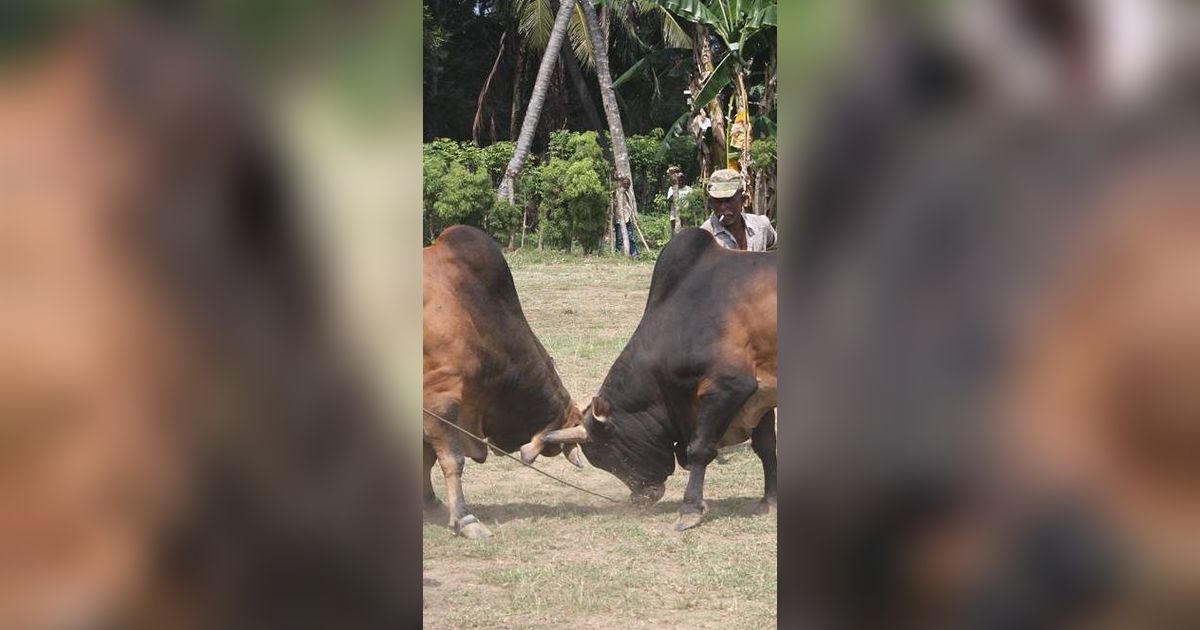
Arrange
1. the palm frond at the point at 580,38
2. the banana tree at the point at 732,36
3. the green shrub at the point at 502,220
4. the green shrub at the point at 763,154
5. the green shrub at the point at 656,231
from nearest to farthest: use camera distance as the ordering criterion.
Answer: the banana tree at the point at 732,36 → the green shrub at the point at 763,154 → the green shrub at the point at 502,220 → the green shrub at the point at 656,231 → the palm frond at the point at 580,38

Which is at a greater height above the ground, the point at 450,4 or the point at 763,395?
the point at 450,4

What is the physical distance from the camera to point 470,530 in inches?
239

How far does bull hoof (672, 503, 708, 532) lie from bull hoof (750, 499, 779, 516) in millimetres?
371

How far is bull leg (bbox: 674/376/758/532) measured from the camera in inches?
253

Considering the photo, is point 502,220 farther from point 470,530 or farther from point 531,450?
point 470,530

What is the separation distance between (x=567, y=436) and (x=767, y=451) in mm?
1147

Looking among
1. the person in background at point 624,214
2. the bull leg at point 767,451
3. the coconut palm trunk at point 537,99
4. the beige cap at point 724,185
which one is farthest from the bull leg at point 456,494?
the coconut palm trunk at point 537,99

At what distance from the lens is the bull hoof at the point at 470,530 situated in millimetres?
6051

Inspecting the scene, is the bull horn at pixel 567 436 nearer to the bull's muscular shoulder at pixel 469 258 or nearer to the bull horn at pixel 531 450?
the bull horn at pixel 531 450
